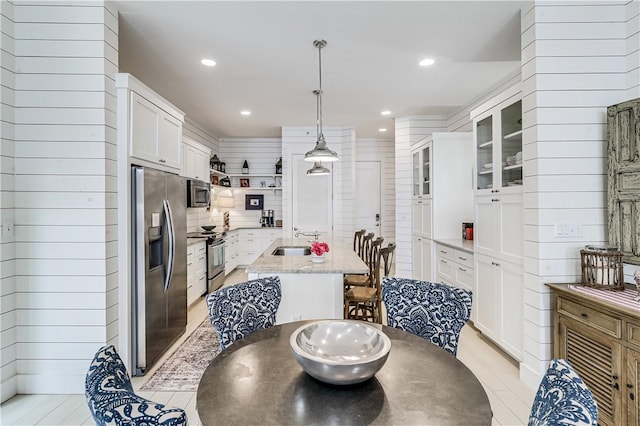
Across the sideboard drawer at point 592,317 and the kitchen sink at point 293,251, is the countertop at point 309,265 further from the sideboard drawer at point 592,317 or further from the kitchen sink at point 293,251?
the sideboard drawer at point 592,317

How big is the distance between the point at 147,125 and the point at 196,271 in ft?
7.68

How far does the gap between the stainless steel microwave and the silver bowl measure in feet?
12.4

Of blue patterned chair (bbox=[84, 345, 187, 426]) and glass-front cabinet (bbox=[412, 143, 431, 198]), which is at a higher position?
glass-front cabinet (bbox=[412, 143, 431, 198])

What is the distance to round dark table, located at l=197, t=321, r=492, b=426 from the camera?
947mm

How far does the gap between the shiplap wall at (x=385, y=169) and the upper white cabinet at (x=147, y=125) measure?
501 cm

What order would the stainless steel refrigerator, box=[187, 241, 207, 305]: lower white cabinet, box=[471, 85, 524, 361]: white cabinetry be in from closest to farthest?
the stainless steel refrigerator → box=[471, 85, 524, 361]: white cabinetry → box=[187, 241, 207, 305]: lower white cabinet

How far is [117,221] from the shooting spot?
261 cm

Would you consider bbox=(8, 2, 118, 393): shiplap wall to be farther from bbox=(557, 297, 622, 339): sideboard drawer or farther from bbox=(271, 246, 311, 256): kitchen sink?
bbox=(557, 297, 622, 339): sideboard drawer

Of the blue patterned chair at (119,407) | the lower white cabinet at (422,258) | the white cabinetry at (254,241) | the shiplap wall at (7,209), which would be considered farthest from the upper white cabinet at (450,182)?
the shiplap wall at (7,209)

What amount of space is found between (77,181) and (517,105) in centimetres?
359

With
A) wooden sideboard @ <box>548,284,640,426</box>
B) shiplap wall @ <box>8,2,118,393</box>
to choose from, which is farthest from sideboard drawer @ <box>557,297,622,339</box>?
shiplap wall @ <box>8,2,118,393</box>

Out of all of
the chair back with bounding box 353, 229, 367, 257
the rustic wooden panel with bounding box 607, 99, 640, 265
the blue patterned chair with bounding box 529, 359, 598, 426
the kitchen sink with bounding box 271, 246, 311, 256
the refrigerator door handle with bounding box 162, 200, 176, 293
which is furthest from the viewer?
the chair back with bounding box 353, 229, 367, 257

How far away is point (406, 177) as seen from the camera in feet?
18.7

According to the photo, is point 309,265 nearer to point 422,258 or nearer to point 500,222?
point 500,222
